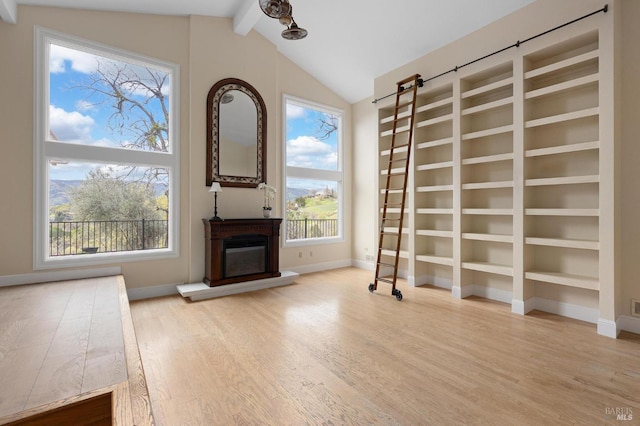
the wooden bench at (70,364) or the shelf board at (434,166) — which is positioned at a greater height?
the shelf board at (434,166)

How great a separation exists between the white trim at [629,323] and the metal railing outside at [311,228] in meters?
4.42

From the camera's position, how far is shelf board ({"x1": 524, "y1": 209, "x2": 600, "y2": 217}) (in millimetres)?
3184

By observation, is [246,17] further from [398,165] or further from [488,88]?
[488,88]

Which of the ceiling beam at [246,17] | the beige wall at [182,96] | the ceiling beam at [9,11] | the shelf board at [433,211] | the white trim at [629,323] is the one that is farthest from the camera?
the shelf board at [433,211]

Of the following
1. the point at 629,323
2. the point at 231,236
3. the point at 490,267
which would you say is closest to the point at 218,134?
the point at 231,236

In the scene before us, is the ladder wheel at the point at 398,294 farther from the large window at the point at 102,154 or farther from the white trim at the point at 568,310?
the large window at the point at 102,154

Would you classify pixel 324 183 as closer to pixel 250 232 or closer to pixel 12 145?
pixel 250 232

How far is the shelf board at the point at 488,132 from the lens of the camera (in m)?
3.86

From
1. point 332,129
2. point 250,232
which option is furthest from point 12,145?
point 332,129

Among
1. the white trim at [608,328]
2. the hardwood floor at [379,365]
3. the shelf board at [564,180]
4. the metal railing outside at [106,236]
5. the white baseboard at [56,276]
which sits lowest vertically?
the hardwood floor at [379,365]

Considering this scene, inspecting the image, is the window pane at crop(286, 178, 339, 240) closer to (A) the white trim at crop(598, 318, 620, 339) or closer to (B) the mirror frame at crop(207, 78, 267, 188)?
(B) the mirror frame at crop(207, 78, 267, 188)

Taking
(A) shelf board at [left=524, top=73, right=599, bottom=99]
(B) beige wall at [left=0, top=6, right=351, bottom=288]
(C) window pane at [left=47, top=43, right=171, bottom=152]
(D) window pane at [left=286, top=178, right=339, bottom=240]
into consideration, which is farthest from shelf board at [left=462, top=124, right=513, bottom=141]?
(C) window pane at [left=47, top=43, right=171, bottom=152]

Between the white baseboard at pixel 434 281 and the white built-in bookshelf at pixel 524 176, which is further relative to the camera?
the white baseboard at pixel 434 281

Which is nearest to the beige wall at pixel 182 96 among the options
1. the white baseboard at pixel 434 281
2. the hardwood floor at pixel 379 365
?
the hardwood floor at pixel 379 365
